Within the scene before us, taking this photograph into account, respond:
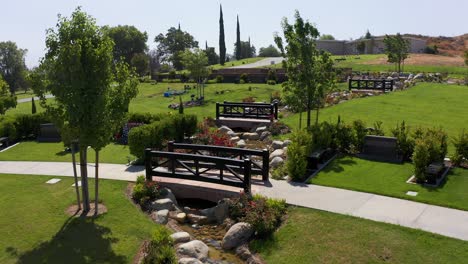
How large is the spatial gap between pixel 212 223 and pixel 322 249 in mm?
3776

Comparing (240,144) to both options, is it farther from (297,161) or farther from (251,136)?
(297,161)

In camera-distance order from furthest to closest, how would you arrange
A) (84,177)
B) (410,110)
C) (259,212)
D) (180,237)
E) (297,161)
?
(410,110) < (297,161) < (84,177) < (259,212) < (180,237)

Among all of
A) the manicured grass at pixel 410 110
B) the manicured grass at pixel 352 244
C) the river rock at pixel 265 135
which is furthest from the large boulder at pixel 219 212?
the manicured grass at pixel 410 110

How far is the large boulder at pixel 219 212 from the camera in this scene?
464 inches

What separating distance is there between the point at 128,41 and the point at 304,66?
80722mm

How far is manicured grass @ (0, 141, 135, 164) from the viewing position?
17.6m

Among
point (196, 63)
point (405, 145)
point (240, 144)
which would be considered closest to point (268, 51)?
point (196, 63)

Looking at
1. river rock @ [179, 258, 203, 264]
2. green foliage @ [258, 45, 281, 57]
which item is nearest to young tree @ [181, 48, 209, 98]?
river rock @ [179, 258, 203, 264]

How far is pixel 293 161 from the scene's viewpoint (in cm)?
1380

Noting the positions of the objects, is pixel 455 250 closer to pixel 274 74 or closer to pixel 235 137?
pixel 235 137

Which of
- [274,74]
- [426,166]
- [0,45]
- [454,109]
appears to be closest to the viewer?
[426,166]

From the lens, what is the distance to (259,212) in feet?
35.4

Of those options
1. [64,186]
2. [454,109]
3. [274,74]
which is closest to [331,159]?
[64,186]

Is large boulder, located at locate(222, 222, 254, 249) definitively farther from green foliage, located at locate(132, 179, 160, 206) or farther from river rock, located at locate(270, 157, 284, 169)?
river rock, located at locate(270, 157, 284, 169)
